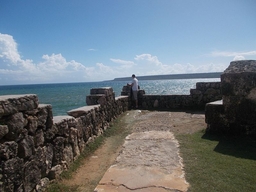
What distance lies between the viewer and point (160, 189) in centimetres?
339

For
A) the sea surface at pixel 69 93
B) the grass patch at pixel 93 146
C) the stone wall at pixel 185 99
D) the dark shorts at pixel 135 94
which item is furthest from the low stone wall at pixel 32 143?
the sea surface at pixel 69 93

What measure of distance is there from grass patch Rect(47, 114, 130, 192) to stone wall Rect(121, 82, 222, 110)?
2.72m

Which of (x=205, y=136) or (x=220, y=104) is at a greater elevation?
(x=220, y=104)

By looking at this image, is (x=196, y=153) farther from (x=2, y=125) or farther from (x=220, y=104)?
(x=2, y=125)

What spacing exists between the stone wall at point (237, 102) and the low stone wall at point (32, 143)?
148 inches

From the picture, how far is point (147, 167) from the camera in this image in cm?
421

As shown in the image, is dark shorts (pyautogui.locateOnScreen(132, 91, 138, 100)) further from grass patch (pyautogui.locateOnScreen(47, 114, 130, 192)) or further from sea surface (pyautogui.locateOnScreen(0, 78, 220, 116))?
sea surface (pyautogui.locateOnScreen(0, 78, 220, 116))

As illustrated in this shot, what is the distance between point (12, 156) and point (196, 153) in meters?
3.51

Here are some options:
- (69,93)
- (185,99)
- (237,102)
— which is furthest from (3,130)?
(69,93)

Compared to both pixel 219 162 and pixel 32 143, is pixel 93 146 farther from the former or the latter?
pixel 219 162

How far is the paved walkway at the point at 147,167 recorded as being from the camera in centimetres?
352

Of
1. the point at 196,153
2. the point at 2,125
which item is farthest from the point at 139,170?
the point at 2,125

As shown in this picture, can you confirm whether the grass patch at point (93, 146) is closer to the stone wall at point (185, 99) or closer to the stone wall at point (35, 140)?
the stone wall at point (35, 140)

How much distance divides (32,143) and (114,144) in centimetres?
305
